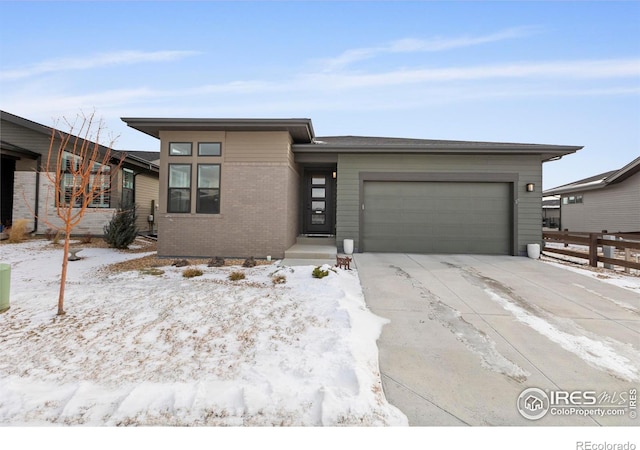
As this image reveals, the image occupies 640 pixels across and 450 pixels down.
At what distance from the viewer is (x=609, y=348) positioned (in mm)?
3061

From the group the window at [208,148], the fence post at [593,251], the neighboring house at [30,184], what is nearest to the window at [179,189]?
the window at [208,148]

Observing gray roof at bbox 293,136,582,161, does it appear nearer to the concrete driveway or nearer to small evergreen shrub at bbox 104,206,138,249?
the concrete driveway

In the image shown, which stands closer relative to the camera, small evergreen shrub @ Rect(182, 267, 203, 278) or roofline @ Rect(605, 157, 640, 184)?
small evergreen shrub @ Rect(182, 267, 203, 278)

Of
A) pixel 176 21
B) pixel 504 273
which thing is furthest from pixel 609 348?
pixel 176 21

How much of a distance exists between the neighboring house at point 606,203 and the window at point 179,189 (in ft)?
66.8

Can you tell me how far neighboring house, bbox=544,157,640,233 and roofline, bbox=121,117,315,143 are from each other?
17240mm

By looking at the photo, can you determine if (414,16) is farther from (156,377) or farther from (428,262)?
(156,377)

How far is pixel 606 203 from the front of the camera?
52.4 feet

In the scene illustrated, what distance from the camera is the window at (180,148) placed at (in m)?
8.42

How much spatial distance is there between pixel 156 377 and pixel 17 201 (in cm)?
1543

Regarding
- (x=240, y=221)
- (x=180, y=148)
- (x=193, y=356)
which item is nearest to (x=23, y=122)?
(x=180, y=148)

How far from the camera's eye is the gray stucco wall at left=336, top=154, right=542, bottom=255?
8.98 meters

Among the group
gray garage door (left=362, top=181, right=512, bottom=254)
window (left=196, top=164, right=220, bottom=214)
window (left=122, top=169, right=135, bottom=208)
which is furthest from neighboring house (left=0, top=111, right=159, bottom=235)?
gray garage door (left=362, top=181, right=512, bottom=254)

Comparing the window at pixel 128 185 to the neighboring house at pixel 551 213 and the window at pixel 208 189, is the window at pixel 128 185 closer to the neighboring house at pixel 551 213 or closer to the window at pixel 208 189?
the window at pixel 208 189
